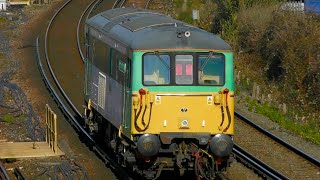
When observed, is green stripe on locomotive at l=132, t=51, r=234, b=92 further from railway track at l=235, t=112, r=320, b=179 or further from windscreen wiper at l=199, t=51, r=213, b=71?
railway track at l=235, t=112, r=320, b=179

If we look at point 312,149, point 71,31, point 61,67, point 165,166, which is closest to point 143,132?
point 165,166

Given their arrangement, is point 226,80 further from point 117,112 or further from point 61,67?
point 61,67

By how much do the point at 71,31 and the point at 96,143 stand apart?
16926 mm

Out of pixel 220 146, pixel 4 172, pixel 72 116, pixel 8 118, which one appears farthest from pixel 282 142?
pixel 8 118

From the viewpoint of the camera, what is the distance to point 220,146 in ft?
47.3

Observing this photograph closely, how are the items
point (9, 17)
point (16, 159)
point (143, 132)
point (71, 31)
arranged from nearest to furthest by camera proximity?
1. point (143, 132)
2. point (16, 159)
3. point (71, 31)
4. point (9, 17)

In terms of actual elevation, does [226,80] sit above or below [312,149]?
above

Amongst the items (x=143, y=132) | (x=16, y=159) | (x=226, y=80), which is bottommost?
(x=16, y=159)

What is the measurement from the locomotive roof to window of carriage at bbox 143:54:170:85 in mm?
195

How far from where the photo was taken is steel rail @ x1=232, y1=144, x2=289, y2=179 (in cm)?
1596

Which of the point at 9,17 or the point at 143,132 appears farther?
the point at 9,17

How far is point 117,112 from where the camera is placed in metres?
15.5

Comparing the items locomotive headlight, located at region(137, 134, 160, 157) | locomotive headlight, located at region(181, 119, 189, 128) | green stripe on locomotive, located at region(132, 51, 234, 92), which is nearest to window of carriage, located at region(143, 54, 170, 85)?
green stripe on locomotive, located at region(132, 51, 234, 92)

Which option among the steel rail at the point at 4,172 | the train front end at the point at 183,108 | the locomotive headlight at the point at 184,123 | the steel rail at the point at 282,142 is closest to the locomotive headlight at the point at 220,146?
the train front end at the point at 183,108
